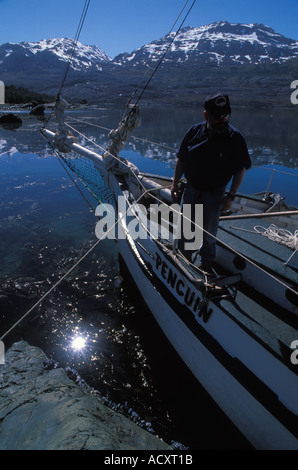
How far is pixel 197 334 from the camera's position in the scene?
3.59 meters

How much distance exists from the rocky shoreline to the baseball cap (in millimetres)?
3934

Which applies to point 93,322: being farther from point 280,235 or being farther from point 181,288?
point 280,235

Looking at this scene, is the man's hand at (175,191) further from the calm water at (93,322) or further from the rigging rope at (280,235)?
the calm water at (93,322)

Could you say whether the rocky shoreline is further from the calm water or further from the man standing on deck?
the man standing on deck

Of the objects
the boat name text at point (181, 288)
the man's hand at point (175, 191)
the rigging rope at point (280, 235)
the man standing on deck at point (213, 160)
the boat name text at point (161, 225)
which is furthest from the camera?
the rigging rope at point (280, 235)

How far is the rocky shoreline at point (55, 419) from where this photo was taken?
2.62 metres

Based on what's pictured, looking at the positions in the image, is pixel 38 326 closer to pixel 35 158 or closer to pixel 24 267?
pixel 24 267

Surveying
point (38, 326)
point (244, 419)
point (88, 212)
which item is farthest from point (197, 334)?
point (88, 212)

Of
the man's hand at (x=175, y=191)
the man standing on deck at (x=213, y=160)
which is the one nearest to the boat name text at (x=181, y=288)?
the man standing on deck at (x=213, y=160)

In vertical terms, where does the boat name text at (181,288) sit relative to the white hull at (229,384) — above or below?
above

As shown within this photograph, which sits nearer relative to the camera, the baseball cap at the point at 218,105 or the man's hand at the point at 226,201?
the baseball cap at the point at 218,105

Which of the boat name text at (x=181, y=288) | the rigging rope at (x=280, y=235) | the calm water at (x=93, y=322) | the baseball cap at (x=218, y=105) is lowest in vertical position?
the calm water at (x=93, y=322)

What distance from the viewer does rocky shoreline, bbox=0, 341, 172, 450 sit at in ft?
8.61

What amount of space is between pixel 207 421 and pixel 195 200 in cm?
351
